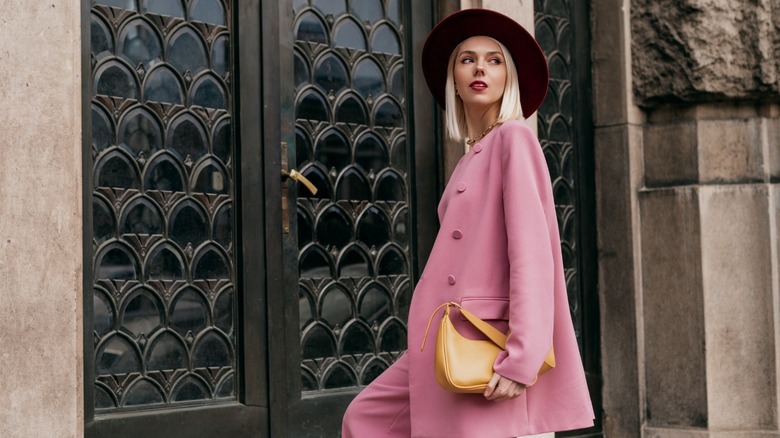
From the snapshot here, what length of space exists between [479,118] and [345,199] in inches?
77.2

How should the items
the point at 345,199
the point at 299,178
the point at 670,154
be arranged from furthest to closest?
the point at 670,154, the point at 345,199, the point at 299,178

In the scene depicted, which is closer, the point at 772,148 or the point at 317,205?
the point at 317,205

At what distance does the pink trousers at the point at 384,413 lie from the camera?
3.81 m

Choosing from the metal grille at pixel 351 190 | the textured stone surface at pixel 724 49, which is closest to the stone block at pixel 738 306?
the textured stone surface at pixel 724 49

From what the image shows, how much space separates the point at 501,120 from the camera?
373 cm

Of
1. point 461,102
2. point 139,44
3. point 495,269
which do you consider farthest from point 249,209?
point 495,269

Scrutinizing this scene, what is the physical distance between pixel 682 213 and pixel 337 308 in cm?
227

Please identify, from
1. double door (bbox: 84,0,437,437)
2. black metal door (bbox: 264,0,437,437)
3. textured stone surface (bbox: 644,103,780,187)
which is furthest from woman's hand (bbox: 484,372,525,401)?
textured stone surface (bbox: 644,103,780,187)

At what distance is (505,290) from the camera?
358cm

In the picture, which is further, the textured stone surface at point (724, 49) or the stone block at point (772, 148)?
the stone block at point (772, 148)

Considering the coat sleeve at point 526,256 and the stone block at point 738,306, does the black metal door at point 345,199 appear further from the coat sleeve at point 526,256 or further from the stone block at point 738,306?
the coat sleeve at point 526,256

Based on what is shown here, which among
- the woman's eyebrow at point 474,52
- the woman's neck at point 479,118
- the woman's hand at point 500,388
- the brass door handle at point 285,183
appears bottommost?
the woman's hand at point 500,388

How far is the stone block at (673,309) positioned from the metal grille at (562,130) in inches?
16.0

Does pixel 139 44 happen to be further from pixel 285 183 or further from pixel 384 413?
pixel 384 413
